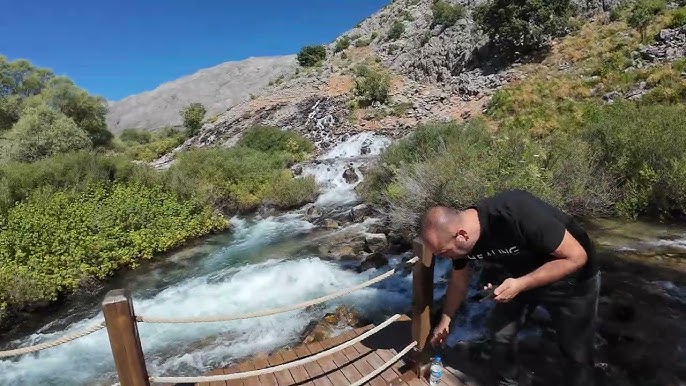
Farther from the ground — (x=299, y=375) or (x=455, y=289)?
(x=455, y=289)

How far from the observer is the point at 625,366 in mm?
4105

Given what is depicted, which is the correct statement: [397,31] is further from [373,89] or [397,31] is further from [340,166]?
[340,166]

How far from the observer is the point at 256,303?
733 cm

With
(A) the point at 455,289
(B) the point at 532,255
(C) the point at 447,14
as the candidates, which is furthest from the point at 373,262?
(C) the point at 447,14

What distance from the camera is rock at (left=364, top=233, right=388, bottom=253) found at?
8961 mm

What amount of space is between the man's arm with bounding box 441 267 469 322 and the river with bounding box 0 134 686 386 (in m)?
1.80

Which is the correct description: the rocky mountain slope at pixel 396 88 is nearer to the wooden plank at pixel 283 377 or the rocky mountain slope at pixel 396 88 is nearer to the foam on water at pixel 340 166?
the foam on water at pixel 340 166

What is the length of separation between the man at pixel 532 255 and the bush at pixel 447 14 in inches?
1177

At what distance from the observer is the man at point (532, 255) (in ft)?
7.90

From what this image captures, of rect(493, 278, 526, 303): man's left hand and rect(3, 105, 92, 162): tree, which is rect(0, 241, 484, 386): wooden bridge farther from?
rect(3, 105, 92, 162): tree

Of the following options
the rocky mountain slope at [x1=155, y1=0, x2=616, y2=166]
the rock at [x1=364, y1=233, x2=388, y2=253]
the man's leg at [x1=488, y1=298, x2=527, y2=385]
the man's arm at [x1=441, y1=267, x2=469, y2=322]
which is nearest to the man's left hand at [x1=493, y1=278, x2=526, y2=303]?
the man's arm at [x1=441, y1=267, x2=469, y2=322]

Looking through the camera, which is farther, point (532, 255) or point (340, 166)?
point (340, 166)

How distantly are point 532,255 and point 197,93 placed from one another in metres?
85.5

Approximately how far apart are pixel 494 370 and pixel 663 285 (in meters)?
3.44
